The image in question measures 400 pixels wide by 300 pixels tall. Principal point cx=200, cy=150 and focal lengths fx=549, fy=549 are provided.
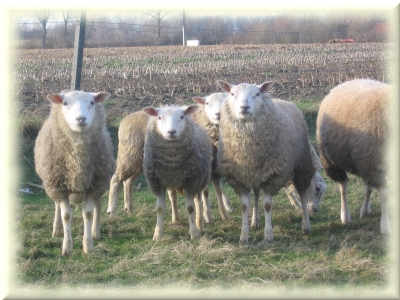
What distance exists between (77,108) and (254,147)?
181cm

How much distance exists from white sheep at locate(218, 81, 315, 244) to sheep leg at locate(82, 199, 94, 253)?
55.9 inches

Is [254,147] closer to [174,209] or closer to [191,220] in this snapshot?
[191,220]

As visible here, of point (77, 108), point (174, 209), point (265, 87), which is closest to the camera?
point (77, 108)

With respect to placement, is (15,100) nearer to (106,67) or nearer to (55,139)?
(55,139)

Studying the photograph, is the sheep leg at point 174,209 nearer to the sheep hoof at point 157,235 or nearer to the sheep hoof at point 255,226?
the sheep hoof at point 157,235

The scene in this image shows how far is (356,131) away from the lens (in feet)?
19.6

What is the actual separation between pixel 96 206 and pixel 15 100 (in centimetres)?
541

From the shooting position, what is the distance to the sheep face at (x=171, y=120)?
5636 mm

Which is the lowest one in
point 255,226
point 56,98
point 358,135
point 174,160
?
point 255,226

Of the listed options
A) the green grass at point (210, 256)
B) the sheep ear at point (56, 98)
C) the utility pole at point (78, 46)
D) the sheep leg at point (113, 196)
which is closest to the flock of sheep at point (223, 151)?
the sheep ear at point (56, 98)

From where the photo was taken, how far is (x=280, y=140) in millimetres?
5695

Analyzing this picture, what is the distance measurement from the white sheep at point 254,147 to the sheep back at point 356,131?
67cm

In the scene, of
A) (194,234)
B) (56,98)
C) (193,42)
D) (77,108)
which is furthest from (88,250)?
(193,42)

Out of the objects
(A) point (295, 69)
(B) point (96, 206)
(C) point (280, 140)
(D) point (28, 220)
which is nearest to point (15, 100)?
(D) point (28, 220)
